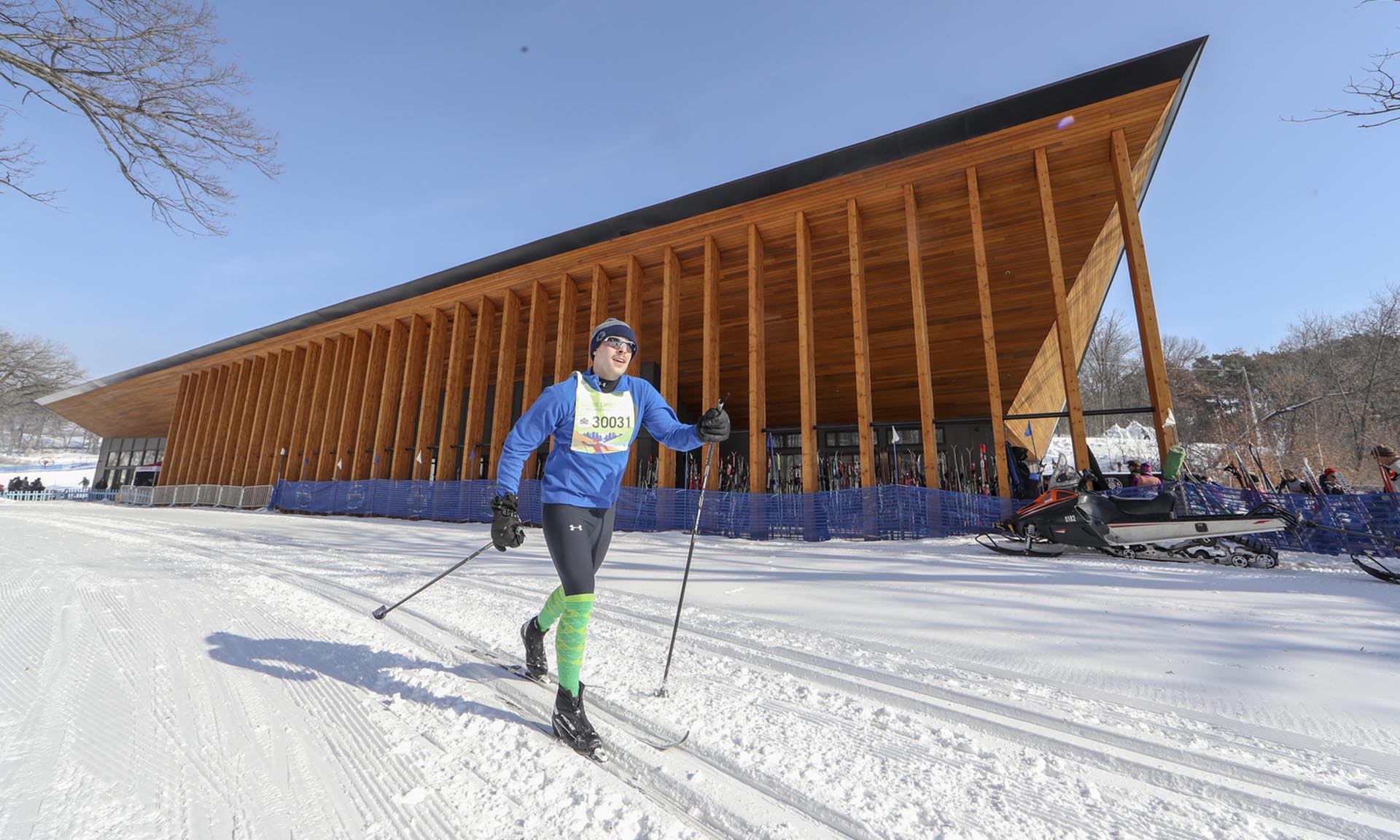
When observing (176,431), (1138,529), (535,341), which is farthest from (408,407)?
(176,431)

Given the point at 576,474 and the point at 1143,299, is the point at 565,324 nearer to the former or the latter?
the point at 1143,299

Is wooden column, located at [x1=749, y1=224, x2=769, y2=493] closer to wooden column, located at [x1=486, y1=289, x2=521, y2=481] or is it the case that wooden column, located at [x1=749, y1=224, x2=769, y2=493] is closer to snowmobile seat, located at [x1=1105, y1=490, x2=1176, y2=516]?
snowmobile seat, located at [x1=1105, y1=490, x2=1176, y2=516]

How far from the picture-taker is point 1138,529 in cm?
597

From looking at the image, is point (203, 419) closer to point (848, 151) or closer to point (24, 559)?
point (24, 559)

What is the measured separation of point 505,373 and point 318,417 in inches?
415

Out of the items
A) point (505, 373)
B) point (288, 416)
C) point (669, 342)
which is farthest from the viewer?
point (288, 416)

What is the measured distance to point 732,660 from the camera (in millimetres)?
2900

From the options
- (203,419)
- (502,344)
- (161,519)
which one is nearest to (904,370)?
(502,344)

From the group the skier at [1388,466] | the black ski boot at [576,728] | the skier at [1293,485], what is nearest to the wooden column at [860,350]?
the skier at [1293,485]

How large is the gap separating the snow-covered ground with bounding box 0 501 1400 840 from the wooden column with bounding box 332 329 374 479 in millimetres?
16167

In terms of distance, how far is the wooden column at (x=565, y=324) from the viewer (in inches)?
555

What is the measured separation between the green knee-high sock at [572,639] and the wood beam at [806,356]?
8.47 metres

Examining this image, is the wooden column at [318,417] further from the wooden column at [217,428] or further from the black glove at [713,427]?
the black glove at [713,427]

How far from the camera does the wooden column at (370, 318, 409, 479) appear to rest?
17.9 metres
